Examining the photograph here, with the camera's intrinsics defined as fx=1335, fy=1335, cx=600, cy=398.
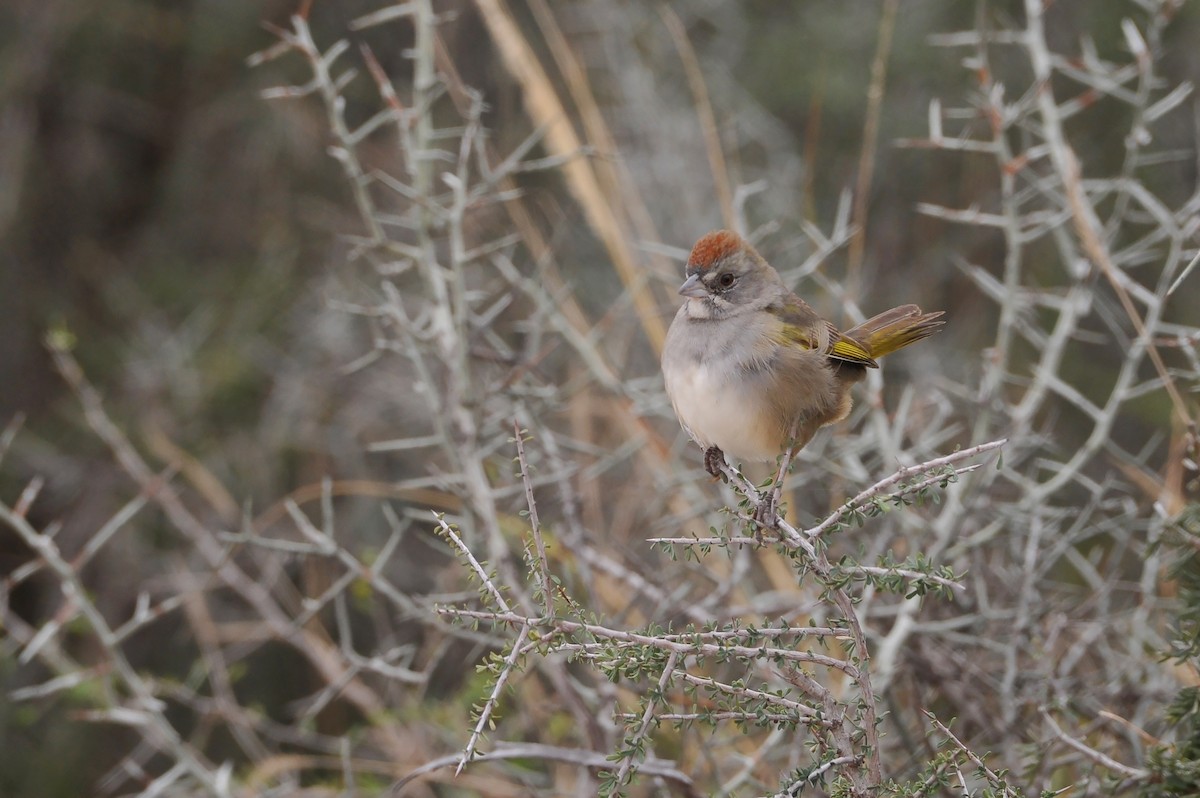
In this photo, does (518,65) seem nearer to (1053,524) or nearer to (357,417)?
(1053,524)

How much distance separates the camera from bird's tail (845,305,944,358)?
363cm

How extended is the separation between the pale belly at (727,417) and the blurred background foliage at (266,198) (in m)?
3.25

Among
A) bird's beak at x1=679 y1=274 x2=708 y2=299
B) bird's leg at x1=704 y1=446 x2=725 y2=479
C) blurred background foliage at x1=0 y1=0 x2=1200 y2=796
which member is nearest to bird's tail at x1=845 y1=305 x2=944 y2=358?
bird's beak at x1=679 y1=274 x2=708 y2=299

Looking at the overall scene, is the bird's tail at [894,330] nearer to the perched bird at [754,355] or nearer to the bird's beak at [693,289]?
the perched bird at [754,355]

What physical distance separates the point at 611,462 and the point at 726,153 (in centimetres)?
373

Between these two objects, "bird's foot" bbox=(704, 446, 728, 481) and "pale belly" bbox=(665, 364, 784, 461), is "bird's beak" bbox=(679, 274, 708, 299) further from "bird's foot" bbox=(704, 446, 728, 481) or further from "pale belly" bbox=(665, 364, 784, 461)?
"bird's foot" bbox=(704, 446, 728, 481)

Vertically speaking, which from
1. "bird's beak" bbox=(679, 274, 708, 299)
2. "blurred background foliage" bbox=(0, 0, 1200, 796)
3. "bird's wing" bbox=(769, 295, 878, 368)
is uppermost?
"bird's beak" bbox=(679, 274, 708, 299)

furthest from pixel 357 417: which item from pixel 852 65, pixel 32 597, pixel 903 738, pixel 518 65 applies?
pixel 903 738

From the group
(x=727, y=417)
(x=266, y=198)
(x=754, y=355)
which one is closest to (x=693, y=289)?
(x=754, y=355)

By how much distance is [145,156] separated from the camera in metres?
8.15

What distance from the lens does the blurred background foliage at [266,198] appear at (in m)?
7.04

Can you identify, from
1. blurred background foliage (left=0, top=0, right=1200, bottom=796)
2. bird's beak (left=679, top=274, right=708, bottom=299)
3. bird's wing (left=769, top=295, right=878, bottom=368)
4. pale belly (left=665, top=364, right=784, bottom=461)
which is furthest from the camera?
blurred background foliage (left=0, top=0, right=1200, bottom=796)

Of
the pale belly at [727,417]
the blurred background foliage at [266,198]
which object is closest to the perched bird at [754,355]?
the pale belly at [727,417]

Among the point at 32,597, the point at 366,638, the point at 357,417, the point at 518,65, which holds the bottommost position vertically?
the point at 366,638
